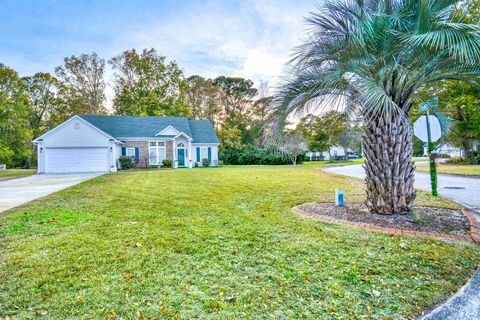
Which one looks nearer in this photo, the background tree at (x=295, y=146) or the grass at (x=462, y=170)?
the grass at (x=462, y=170)

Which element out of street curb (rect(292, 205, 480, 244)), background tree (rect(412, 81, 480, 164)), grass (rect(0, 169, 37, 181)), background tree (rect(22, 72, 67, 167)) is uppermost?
background tree (rect(22, 72, 67, 167))

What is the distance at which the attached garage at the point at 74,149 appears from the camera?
2064 cm

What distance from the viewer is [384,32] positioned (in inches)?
179

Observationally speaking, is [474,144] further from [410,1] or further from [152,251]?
[152,251]

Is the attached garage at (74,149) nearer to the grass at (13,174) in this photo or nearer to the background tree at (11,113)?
the grass at (13,174)

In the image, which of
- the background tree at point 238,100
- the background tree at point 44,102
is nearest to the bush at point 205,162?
the background tree at point 238,100

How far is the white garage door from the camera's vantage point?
67.9 feet

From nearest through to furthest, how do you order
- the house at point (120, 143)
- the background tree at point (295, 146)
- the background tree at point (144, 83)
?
1. the house at point (120, 143)
2. the background tree at point (295, 146)
3. the background tree at point (144, 83)

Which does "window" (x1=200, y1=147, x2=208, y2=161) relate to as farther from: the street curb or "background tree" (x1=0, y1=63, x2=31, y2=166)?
the street curb

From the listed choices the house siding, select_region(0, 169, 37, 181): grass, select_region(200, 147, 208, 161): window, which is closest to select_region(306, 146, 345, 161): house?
the house siding

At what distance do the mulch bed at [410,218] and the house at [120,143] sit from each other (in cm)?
2003

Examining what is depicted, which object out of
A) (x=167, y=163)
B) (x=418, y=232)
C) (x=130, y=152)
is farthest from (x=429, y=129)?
(x=130, y=152)

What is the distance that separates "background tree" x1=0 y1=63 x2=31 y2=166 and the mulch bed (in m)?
26.4

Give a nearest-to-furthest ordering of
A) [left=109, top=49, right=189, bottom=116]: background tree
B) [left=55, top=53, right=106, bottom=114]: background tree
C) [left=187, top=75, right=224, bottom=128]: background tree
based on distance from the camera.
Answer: [left=55, top=53, right=106, bottom=114]: background tree
[left=109, top=49, right=189, bottom=116]: background tree
[left=187, top=75, right=224, bottom=128]: background tree
